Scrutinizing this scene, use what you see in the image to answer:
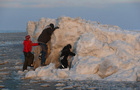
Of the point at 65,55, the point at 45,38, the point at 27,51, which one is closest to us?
the point at 65,55

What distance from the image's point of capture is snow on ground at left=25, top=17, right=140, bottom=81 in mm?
10312

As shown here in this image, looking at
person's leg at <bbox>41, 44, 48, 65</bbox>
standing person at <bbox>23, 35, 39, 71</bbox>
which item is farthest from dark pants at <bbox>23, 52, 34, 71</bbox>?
person's leg at <bbox>41, 44, 48, 65</bbox>

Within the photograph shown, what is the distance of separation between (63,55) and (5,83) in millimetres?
2866

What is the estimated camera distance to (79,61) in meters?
10.9

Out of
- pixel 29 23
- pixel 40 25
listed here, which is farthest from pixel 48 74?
pixel 29 23

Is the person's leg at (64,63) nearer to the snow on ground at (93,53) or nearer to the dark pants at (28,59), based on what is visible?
the snow on ground at (93,53)

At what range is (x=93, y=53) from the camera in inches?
442

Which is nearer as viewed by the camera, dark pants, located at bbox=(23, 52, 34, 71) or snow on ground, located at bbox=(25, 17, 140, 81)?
snow on ground, located at bbox=(25, 17, 140, 81)

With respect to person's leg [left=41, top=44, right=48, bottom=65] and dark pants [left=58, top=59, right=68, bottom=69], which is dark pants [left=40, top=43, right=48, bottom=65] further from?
dark pants [left=58, top=59, right=68, bottom=69]

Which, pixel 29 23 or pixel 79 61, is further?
pixel 29 23

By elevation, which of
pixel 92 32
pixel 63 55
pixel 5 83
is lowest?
pixel 5 83

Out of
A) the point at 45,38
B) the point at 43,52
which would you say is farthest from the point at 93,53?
the point at 43,52

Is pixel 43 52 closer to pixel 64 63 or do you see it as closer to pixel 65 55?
Answer: pixel 65 55

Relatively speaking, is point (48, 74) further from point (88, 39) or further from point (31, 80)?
Result: point (88, 39)
